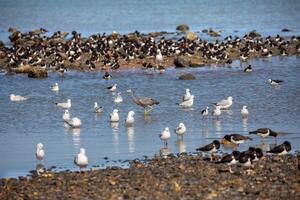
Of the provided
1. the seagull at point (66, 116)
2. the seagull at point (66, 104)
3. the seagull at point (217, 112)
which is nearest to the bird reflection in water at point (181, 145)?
the seagull at point (217, 112)

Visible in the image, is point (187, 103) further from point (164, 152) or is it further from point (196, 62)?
point (196, 62)

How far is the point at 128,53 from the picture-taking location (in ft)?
134

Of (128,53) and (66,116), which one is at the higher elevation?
(128,53)

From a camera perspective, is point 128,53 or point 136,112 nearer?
point 136,112

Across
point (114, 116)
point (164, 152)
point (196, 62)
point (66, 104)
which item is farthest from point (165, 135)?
point (196, 62)

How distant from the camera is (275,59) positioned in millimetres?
40938

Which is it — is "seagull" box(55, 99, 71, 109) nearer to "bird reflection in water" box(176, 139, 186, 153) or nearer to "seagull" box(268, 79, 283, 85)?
"bird reflection in water" box(176, 139, 186, 153)

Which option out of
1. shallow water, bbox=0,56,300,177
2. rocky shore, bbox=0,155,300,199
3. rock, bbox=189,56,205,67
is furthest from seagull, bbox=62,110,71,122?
rock, bbox=189,56,205,67

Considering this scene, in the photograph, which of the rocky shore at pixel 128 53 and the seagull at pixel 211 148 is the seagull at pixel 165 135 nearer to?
the seagull at pixel 211 148

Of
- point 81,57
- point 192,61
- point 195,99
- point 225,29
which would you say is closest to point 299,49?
point 192,61

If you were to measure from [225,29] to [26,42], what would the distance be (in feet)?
57.5

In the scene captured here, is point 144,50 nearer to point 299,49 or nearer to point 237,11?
point 299,49

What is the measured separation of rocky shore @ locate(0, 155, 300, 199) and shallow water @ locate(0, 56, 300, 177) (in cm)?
159

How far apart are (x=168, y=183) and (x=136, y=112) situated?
1129 centimetres
